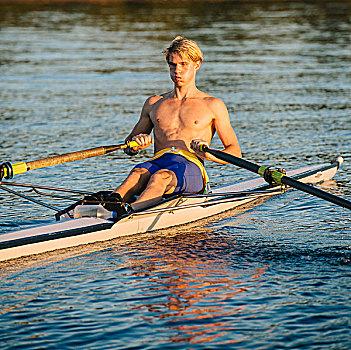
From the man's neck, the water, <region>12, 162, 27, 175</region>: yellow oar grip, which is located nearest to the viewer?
the water

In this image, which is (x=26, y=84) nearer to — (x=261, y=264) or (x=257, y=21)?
(x=261, y=264)

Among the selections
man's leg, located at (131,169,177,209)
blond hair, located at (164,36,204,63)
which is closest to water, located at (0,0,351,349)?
man's leg, located at (131,169,177,209)

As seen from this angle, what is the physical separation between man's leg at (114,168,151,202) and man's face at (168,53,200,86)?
121cm

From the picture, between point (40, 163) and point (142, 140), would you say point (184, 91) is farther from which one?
point (40, 163)

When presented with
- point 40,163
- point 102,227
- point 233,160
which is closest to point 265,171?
point 233,160

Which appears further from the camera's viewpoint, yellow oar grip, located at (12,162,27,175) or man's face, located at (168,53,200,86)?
man's face, located at (168,53,200,86)

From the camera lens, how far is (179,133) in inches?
357

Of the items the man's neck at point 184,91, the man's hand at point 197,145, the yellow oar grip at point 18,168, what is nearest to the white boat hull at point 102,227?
the man's hand at point 197,145

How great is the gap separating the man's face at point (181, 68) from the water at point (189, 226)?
1798 millimetres

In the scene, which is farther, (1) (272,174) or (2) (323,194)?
(1) (272,174)

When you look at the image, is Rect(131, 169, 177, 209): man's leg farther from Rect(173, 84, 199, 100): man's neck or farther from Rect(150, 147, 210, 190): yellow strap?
Rect(173, 84, 199, 100): man's neck

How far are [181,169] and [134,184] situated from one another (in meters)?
0.59

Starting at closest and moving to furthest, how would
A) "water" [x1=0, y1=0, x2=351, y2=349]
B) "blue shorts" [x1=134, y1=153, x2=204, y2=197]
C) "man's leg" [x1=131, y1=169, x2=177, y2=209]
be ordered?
"water" [x1=0, y1=0, x2=351, y2=349] → "man's leg" [x1=131, y1=169, x2=177, y2=209] → "blue shorts" [x1=134, y1=153, x2=204, y2=197]

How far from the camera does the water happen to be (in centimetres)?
613
